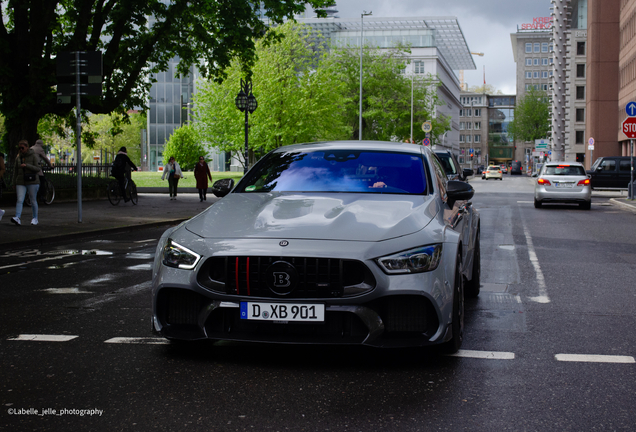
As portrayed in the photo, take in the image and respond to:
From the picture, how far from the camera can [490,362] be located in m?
4.80

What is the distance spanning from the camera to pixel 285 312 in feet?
14.4

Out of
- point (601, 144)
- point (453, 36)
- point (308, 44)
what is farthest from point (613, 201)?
point (453, 36)

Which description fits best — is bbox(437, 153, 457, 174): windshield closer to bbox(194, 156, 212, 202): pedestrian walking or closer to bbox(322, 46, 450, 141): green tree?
bbox(194, 156, 212, 202): pedestrian walking

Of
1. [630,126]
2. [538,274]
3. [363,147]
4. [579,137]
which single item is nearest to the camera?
[363,147]

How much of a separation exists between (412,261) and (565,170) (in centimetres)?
2069

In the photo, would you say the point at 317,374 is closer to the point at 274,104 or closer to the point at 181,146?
the point at 274,104

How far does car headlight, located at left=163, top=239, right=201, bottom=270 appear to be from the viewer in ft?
15.0

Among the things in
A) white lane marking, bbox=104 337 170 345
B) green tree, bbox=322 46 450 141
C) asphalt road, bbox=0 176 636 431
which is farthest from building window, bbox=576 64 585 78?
white lane marking, bbox=104 337 170 345

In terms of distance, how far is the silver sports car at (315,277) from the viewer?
14.3 ft

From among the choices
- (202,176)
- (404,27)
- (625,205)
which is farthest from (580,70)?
(202,176)

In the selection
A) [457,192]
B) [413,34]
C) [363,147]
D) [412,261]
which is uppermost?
[413,34]

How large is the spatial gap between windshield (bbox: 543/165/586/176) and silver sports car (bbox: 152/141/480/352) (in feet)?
65.1

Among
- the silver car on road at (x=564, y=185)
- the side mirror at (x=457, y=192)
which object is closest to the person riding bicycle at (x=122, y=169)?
the silver car on road at (x=564, y=185)

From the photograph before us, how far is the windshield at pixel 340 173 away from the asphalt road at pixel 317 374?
1.25 metres
